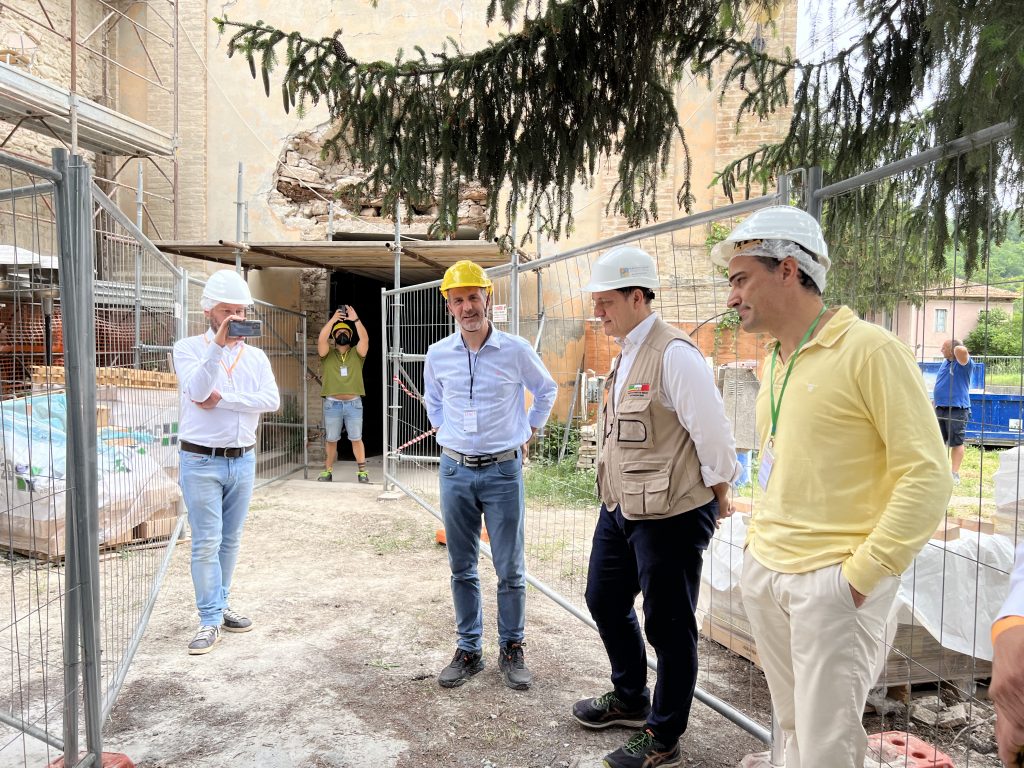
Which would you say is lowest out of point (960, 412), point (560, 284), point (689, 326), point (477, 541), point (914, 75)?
point (477, 541)

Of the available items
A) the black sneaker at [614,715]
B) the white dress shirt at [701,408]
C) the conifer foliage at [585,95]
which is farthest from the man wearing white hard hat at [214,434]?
the white dress shirt at [701,408]

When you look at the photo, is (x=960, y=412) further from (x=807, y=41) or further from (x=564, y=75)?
(x=564, y=75)

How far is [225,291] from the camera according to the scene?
172 inches

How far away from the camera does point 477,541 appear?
13.6 ft

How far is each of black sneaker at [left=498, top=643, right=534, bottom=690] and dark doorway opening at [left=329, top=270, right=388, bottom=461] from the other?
10685 mm

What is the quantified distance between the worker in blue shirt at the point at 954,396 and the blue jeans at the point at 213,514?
3650 millimetres

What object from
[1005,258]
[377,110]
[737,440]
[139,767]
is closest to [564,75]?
[377,110]

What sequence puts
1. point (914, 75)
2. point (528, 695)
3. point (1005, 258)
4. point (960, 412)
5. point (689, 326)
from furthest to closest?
point (528, 695), point (689, 326), point (914, 75), point (960, 412), point (1005, 258)

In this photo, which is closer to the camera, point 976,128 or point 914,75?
point 976,128

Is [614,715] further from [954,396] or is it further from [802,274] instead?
[802,274]

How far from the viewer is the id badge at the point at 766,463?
2395 millimetres

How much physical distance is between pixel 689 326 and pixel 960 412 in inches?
60.9

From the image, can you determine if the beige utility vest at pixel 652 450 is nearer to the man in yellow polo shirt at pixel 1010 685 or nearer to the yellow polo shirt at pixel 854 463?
the yellow polo shirt at pixel 854 463

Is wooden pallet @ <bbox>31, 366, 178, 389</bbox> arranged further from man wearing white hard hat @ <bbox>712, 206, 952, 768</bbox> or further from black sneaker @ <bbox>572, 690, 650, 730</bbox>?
black sneaker @ <bbox>572, 690, 650, 730</bbox>
